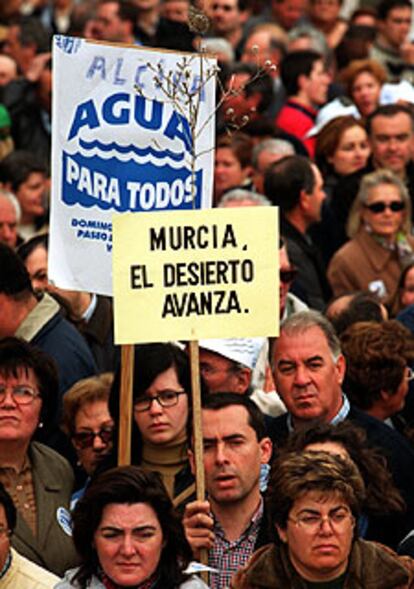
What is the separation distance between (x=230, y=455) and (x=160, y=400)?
60 centimetres

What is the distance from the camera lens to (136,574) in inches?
301

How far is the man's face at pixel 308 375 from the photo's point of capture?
9344 millimetres

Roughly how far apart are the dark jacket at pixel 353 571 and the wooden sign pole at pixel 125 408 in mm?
951

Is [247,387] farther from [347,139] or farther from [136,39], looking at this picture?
[136,39]

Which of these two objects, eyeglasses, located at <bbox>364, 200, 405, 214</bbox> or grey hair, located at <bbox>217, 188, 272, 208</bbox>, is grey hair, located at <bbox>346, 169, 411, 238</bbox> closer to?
eyeglasses, located at <bbox>364, 200, 405, 214</bbox>

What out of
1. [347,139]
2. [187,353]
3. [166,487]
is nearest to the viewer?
[166,487]

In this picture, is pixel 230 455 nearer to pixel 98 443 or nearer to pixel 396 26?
pixel 98 443

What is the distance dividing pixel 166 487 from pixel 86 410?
0.83 meters

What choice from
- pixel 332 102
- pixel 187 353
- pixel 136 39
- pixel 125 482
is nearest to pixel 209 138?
pixel 187 353

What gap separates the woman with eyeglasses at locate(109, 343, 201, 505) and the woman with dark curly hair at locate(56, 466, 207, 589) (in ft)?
2.90

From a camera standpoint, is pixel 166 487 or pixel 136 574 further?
pixel 166 487

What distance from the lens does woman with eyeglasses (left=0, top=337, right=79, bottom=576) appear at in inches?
341

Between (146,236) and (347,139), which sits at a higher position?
(347,139)

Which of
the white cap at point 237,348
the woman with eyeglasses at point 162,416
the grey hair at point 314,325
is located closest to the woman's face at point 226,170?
the white cap at point 237,348
